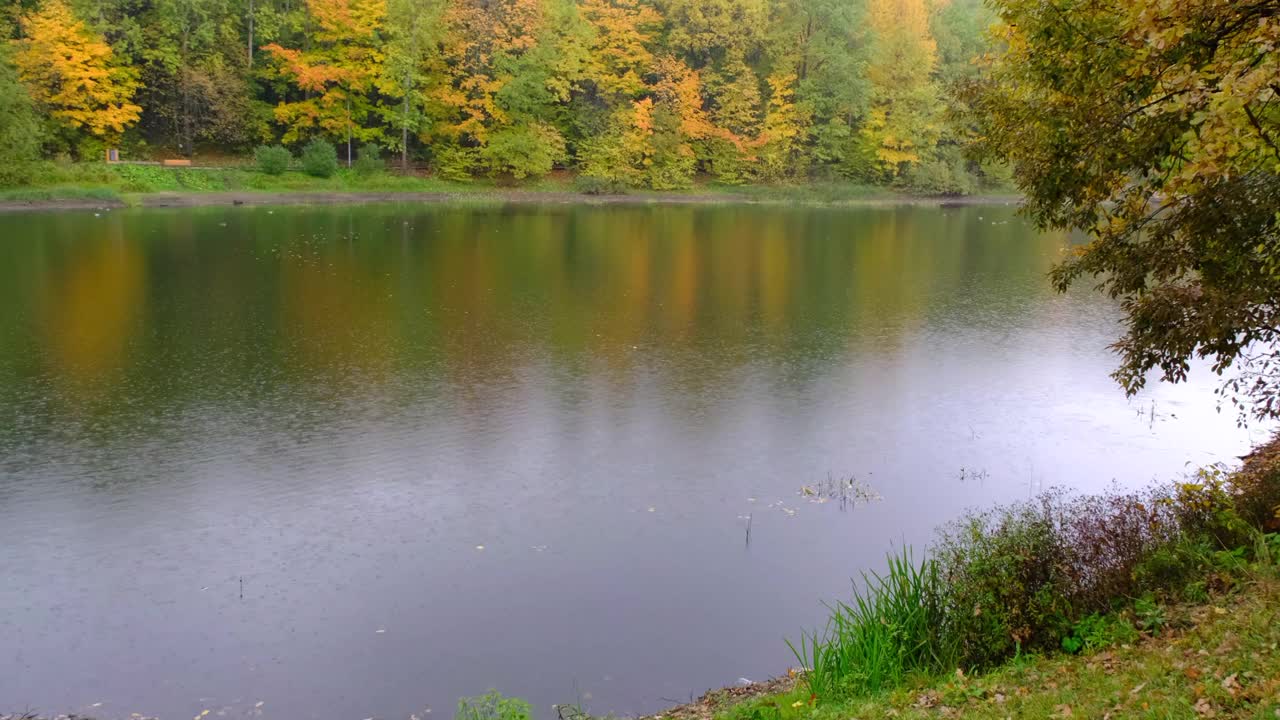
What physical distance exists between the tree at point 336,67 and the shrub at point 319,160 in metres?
2.22

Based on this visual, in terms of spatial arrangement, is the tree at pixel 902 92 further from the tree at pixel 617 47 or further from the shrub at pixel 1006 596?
the shrub at pixel 1006 596

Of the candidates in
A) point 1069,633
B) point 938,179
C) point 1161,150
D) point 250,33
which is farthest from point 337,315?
point 938,179

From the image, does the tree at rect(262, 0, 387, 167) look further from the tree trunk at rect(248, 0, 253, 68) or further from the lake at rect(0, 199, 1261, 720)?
the lake at rect(0, 199, 1261, 720)

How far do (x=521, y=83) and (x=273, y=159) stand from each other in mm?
13903

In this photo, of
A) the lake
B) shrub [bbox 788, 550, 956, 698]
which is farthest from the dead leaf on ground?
the lake

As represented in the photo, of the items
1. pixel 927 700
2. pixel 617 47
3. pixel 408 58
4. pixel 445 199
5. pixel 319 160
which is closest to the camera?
pixel 927 700

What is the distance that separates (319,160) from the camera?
52406 mm

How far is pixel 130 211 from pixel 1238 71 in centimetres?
4481

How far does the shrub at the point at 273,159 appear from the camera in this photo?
5169cm

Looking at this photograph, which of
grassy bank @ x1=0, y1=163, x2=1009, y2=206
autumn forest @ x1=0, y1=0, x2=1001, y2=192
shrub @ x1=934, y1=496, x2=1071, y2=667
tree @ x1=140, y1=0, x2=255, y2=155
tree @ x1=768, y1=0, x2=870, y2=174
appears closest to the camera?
shrub @ x1=934, y1=496, x2=1071, y2=667

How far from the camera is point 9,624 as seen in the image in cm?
904

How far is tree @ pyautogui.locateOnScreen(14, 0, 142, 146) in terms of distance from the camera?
1865 inches

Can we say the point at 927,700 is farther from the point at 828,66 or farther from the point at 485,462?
the point at 828,66

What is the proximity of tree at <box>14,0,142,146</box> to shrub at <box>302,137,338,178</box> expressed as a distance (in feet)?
25.8
